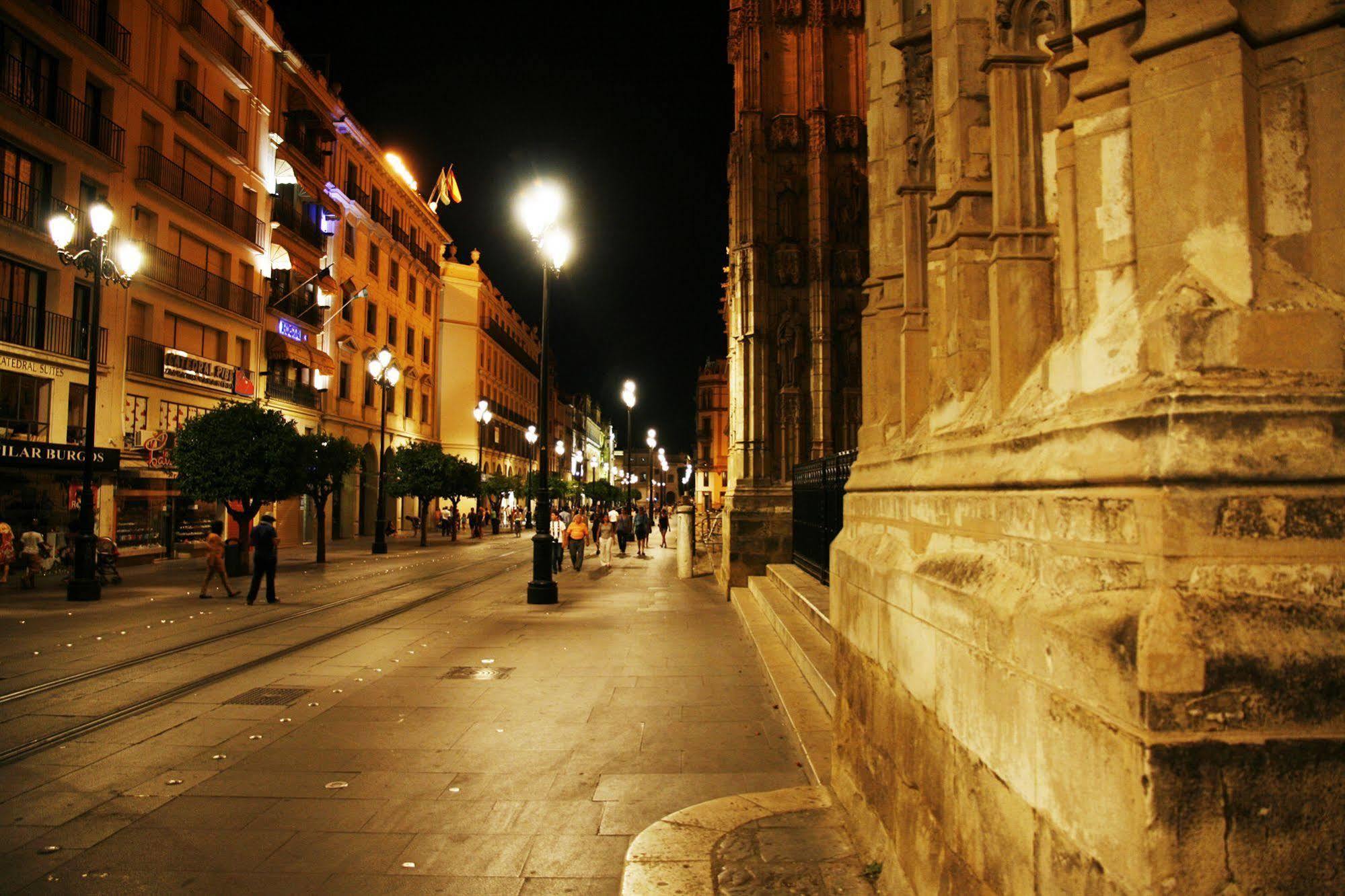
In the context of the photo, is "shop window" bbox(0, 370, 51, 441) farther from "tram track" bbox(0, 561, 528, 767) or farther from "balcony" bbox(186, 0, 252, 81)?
"balcony" bbox(186, 0, 252, 81)

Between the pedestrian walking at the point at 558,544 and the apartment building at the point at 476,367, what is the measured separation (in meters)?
25.0

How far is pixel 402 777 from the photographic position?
17.2ft

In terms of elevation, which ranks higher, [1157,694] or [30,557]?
[1157,694]

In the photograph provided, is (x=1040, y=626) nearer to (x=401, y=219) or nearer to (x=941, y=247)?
(x=941, y=247)

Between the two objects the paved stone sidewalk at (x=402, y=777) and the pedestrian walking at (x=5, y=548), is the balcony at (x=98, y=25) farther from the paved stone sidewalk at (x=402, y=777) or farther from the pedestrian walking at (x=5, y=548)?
the paved stone sidewalk at (x=402, y=777)

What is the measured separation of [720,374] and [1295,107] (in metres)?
78.4

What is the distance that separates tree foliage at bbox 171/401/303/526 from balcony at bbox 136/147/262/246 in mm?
9684

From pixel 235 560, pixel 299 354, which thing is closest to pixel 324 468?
pixel 235 560

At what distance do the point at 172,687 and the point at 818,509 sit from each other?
834 cm

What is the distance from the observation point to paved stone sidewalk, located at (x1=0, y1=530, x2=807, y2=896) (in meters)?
3.96

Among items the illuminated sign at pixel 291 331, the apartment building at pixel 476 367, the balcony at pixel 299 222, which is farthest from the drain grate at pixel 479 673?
the apartment building at pixel 476 367

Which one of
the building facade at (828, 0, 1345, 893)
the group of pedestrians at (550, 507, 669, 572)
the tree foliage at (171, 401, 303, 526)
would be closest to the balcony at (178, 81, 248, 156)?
the tree foliage at (171, 401, 303, 526)

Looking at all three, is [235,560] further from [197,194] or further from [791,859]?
[791,859]

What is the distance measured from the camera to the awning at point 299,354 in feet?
101
